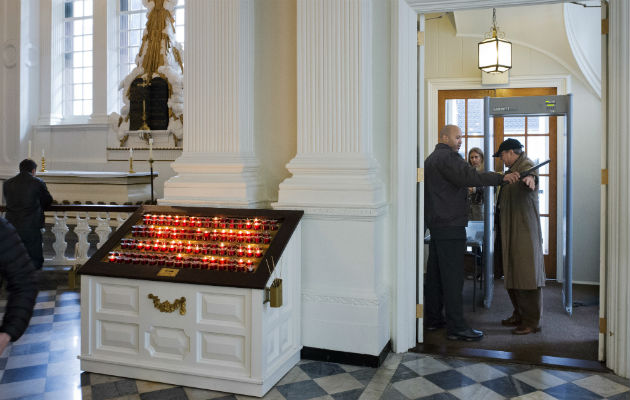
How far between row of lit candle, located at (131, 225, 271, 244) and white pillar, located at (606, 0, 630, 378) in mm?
2312

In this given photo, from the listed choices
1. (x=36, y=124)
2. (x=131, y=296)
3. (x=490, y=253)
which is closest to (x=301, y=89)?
(x=131, y=296)

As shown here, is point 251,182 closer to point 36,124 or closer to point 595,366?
point 595,366

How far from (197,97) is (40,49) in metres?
8.54

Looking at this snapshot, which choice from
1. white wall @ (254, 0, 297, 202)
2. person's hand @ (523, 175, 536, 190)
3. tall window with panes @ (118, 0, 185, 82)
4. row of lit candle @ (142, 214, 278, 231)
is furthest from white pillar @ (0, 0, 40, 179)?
person's hand @ (523, 175, 536, 190)

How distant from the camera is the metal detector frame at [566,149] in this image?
18.0ft

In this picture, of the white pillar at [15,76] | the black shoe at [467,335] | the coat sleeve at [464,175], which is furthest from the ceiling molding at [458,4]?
the white pillar at [15,76]

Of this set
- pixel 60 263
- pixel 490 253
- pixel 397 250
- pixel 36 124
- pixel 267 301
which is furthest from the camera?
pixel 36 124

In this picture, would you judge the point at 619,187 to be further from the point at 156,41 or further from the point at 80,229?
the point at 156,41

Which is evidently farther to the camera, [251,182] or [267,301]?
[251,182]

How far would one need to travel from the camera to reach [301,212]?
159 inches

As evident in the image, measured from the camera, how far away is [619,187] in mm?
3898

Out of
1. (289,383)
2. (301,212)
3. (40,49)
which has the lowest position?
(289,383)

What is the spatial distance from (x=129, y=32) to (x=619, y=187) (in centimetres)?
971

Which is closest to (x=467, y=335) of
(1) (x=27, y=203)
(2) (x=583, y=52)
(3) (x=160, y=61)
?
(2) (x=583, y=52)
